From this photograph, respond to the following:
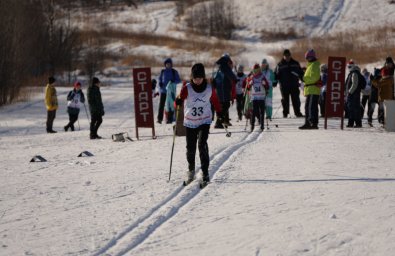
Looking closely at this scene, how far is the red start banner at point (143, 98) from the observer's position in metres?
16.6

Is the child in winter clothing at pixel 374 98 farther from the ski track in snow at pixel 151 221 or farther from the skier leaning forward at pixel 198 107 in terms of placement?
the skier leaning forward at pixel 198 107

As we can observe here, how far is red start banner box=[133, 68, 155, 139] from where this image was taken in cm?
1662

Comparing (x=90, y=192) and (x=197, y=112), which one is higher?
(x=197, y=112)

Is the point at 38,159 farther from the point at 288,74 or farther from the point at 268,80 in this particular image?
the point at 288,74

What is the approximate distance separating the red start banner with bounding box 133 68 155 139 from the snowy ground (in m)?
2.15

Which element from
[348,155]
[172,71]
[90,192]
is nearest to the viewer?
[90,192]

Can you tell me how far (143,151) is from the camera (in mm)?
14016

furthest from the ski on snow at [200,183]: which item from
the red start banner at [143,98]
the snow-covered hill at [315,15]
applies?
the snow-covered hill at [315,15]

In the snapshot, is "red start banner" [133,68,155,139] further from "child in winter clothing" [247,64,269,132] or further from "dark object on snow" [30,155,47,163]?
"dark object on snow" [30,155,47,163]

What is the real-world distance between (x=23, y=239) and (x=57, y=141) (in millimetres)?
11164

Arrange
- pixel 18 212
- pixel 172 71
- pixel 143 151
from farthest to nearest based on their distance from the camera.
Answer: pixel 172 71, pixel 143 151, pixel 18 212

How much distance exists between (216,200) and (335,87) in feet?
30.1

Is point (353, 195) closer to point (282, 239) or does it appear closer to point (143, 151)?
point (282, 239)

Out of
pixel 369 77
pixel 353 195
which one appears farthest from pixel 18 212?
pixel 369 77
